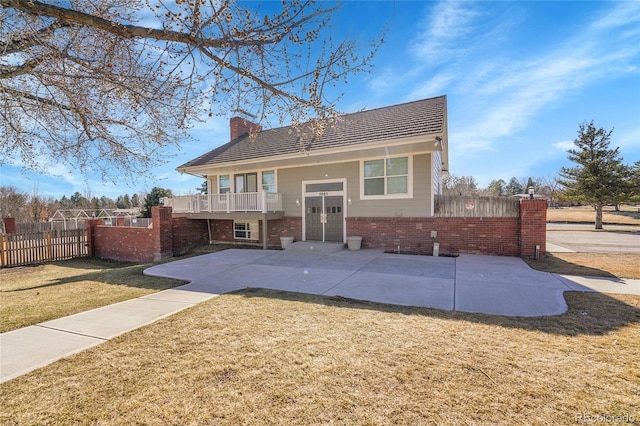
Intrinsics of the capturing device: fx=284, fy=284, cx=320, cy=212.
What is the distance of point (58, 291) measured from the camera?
698 cm

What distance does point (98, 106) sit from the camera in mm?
5699

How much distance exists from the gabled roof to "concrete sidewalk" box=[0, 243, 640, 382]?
4129mm

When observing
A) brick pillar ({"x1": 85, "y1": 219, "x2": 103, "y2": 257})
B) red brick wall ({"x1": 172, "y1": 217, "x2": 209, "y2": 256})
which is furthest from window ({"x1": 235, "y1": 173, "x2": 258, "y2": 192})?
brick pillar ({"x1": 85, "y1": 219, "x2": 103, "y2": 257})

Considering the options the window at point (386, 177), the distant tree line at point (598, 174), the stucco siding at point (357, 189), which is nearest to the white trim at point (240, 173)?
the stucco siding at point (357, 189)

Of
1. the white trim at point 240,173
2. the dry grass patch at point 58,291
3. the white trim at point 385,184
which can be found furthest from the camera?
the white trim at point 240,173

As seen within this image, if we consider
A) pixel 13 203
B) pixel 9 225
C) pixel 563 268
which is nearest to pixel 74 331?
pixel 563 268

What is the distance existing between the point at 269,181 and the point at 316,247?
15.6 feet

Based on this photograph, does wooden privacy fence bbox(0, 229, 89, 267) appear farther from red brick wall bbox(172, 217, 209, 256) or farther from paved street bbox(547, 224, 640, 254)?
paved street bbox(547, 224, 640, 254)

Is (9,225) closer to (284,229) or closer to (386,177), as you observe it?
(284,229)

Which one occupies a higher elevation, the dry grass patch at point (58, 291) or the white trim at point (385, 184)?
the white trim at point (385, 184)

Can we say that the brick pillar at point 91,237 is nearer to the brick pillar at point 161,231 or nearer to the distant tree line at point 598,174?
the brick pillar at point 161,231

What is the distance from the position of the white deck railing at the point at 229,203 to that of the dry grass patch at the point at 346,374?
28.7ft

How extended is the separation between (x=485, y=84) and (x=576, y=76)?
2319mm

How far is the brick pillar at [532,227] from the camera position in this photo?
9.28 metres
